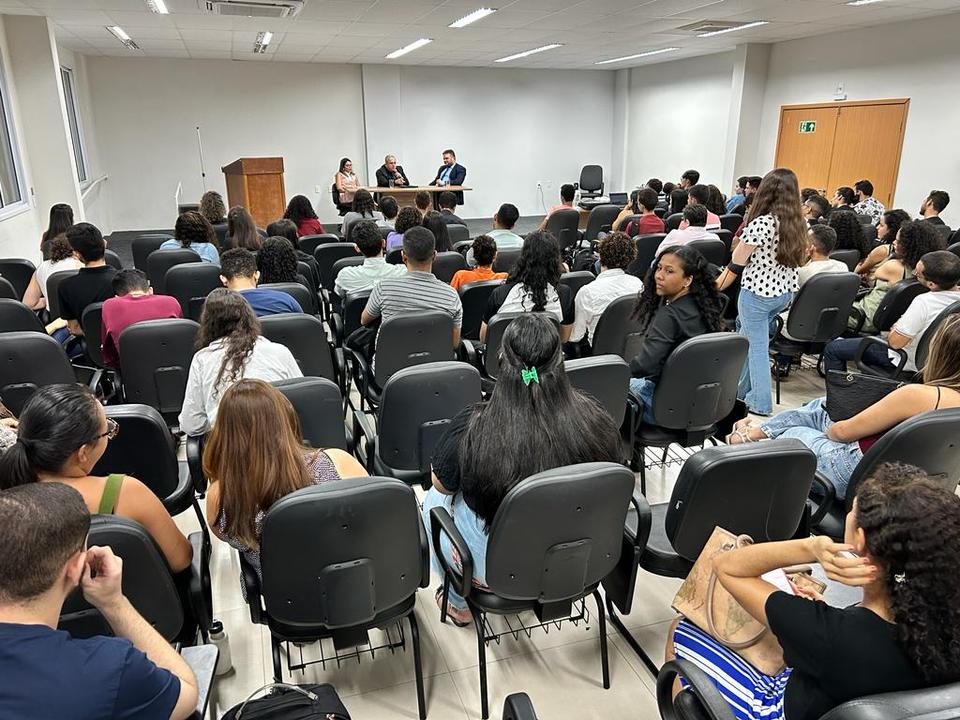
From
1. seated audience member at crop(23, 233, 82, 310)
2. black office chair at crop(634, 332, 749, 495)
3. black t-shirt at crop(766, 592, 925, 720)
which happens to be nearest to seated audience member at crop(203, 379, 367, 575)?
black t-shirt at crop(766, 592, 925, 720)

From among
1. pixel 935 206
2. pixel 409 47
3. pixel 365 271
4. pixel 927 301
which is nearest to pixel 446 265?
pixel 365 271

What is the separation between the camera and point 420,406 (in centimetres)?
258

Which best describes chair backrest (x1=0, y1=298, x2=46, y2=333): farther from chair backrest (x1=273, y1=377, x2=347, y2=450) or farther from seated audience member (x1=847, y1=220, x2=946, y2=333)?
seated audience member (x1=847, y1=220, x2=946, y2=333)

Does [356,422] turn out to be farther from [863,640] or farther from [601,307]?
[863,640]

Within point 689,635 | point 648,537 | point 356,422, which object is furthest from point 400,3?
point 689,635

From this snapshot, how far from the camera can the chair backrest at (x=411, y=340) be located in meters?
3.26

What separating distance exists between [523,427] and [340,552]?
1.93ft

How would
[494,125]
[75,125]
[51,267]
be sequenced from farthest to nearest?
[494,125], [75,125], [51,267]

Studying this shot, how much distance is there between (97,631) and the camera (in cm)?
151

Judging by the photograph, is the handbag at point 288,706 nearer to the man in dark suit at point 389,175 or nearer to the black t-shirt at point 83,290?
the black t-shirt at point 83,290

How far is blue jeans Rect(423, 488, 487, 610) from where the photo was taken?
194 cm

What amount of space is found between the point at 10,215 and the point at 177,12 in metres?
2.74

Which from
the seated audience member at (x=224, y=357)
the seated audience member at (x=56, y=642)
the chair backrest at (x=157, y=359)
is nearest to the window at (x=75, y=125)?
the chair backrest at (x=157, y=359)

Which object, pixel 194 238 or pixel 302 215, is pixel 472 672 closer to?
pixel 194 238
